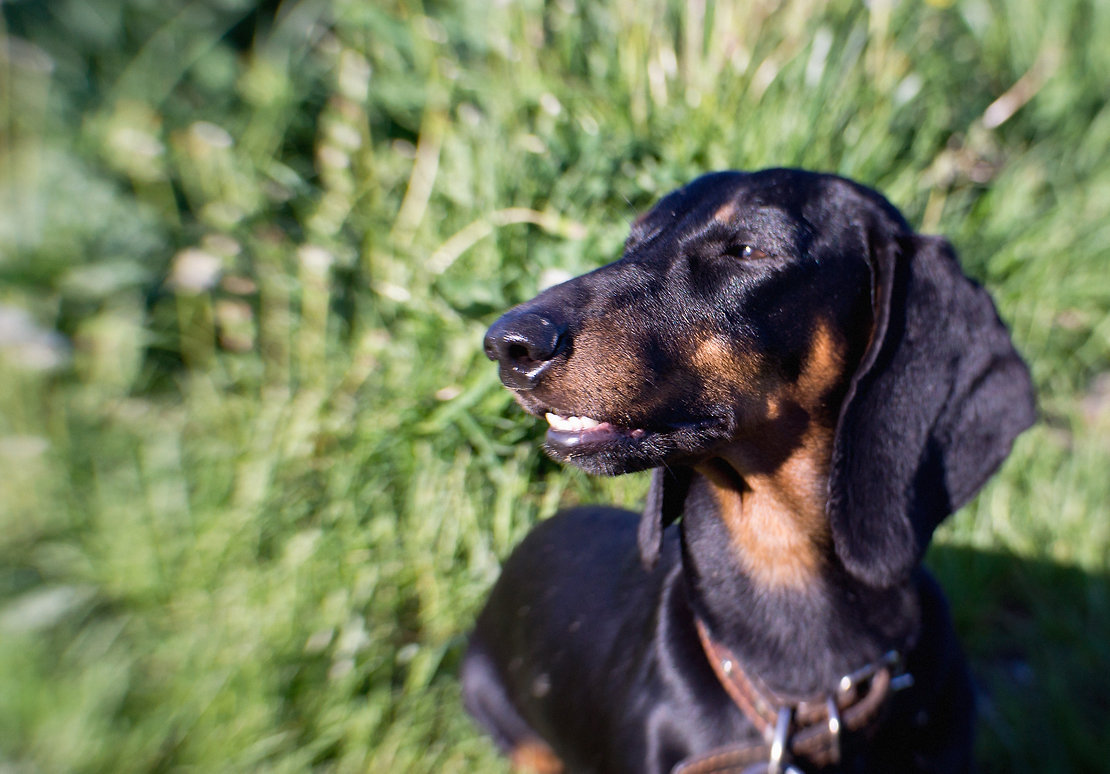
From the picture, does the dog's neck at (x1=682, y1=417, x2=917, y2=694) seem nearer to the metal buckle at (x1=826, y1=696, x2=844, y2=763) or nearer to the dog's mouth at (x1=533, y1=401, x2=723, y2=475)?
the metal buckle at (x1=826, y1=696, x2=844, y2=763)

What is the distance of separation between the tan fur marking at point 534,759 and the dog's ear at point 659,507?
82 cm

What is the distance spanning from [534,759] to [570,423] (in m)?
1.35

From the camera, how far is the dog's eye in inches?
64.3

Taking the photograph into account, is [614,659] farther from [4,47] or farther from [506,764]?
[4,47]

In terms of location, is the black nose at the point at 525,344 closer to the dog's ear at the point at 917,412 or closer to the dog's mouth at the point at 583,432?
the dog's mouth at the point at 583,432

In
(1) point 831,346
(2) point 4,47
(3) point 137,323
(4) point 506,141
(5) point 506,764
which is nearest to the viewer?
(1) point 831,346

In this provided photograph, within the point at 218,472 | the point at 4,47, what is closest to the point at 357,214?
the point at 218,472

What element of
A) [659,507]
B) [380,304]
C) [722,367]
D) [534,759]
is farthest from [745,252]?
[380,304]

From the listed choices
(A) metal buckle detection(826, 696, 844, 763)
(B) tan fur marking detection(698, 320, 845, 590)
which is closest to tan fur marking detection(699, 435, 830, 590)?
(B) tan fur marking detection(698, 320, 845, 590)

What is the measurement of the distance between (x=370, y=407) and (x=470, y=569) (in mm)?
668

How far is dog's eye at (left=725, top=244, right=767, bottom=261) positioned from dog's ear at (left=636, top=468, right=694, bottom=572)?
0.50 m

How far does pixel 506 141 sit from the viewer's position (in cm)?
329

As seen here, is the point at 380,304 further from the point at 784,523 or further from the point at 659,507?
the point at 784,523

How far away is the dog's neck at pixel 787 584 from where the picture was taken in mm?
1695
